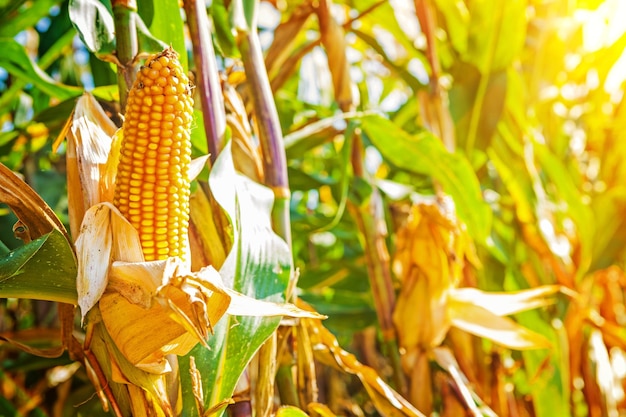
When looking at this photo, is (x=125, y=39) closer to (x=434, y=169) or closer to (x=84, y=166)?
(x=84, y=166)

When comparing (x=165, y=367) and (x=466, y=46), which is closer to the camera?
(x=165, y=367)

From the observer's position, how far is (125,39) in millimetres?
667

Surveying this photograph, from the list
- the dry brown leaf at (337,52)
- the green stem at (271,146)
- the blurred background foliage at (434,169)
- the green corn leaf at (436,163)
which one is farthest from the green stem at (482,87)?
the green stem at (271,146)

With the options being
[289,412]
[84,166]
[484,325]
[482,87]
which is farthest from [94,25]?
[482,87]

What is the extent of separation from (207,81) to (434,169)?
0.49 meters

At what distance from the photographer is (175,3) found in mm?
711

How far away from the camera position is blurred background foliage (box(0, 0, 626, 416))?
993 mm

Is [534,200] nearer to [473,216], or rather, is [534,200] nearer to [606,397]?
[473,216]

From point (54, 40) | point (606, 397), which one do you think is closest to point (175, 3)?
point (54, 40)

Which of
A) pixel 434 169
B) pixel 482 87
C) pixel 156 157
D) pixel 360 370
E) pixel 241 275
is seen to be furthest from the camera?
pixel 482 87

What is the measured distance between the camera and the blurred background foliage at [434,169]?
993mm

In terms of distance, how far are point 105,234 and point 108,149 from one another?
0.11m

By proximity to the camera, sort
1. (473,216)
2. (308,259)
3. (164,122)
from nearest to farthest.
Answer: (164,122) → (473,216) → (308,259)

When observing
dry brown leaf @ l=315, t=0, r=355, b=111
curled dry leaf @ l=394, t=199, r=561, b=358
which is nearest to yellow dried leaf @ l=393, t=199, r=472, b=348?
curled dry leaf @ l=394, t=199, r=561, b=358
